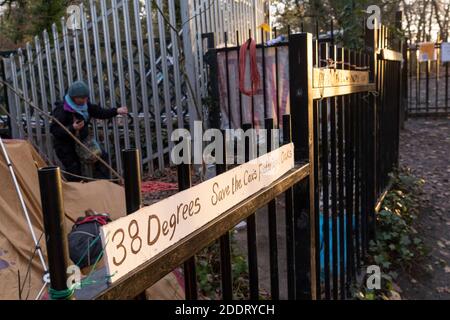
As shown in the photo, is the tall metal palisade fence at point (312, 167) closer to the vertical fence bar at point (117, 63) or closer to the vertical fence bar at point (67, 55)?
the vertical fence bar at point (117, 63)

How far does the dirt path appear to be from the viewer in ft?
12.5

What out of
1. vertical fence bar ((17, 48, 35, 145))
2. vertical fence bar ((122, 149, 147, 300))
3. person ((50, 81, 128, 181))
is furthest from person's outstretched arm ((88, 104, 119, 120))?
vertical fence bar ((122, 149, 147, 300))

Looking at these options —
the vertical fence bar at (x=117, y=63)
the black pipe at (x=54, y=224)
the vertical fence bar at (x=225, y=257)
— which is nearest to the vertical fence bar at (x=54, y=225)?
the black pipe at (x=54, y=224)

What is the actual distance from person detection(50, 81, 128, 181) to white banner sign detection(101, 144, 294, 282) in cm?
451

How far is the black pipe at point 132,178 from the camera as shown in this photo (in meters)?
1.05

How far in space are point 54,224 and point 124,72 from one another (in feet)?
19.3

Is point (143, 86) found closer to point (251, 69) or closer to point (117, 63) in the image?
point (117, 63)

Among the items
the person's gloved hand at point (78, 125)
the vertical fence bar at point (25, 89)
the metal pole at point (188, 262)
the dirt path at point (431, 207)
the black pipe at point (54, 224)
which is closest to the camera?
the black pipe at point (54, 224)

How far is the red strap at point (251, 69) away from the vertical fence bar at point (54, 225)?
4051 millimetres

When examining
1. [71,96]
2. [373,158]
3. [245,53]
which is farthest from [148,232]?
[71,96]

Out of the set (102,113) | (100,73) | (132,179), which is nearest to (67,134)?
(102,113)

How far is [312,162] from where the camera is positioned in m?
2.18

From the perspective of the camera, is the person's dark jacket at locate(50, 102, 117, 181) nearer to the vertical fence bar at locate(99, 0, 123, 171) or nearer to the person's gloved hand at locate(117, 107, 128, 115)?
the person's gloved hand at locate(117, 107, 128, 115)
